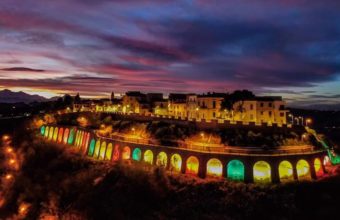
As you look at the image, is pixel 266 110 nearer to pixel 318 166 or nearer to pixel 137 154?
pixel 318 166

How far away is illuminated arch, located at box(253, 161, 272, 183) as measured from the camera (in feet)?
119

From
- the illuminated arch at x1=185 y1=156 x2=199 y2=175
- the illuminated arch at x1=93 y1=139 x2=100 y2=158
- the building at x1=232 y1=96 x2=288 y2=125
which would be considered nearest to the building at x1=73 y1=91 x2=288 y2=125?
the building at x1=232 y1=96 x2=288 y2=125

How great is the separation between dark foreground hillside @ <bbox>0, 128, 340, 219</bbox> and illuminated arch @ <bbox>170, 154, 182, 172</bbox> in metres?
1.75

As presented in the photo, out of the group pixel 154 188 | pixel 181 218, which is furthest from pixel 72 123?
pixel 181 218

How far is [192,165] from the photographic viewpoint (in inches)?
1577

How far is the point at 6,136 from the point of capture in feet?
291

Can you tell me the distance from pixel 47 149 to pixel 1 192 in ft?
37.9

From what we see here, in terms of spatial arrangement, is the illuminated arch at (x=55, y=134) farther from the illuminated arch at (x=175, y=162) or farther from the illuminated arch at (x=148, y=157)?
the illuminated arch at (x=175, y=162)

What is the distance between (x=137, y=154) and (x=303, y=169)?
75.2ft

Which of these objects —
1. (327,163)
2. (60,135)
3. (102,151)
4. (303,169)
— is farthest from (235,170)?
(60,135)

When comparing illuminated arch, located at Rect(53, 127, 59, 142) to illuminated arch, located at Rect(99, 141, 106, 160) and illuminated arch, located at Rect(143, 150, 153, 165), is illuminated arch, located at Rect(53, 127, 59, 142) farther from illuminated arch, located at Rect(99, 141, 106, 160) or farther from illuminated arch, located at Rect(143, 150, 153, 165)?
illuminated arch, located at Rect(143, 150, 153, 165)

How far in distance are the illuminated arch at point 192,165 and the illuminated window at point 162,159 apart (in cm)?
335

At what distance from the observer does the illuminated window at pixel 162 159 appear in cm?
4172

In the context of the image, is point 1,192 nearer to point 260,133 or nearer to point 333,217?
point 260,133
